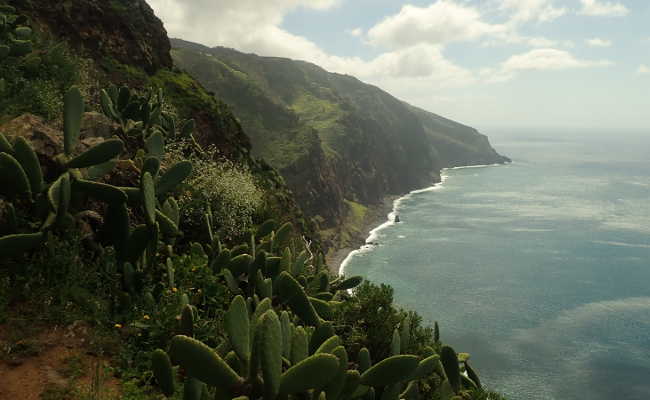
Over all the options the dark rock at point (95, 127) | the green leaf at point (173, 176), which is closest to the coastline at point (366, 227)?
the dark rock at point (95, 127)

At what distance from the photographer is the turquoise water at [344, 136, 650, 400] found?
5441cm

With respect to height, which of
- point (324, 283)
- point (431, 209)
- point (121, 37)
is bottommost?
point (431, 209)

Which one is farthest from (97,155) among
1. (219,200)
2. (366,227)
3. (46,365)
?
(366,227)

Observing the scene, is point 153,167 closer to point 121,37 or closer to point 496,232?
point 121,37

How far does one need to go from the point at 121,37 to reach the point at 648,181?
8976 inches

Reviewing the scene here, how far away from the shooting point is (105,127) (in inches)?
461

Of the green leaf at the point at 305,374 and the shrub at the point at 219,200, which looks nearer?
the green leaf at the point at 305,374

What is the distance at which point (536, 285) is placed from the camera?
8025 centimetres

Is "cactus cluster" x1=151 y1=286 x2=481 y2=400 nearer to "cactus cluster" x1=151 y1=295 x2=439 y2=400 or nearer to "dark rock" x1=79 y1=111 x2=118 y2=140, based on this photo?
"cactus cluster" x1=151 y1=295 x2=439 y2=400

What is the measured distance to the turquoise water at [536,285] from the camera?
54.4 m

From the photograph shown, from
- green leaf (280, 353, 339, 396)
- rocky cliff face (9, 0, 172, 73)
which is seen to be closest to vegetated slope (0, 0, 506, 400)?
green leaf (280, 353, 339, 396)

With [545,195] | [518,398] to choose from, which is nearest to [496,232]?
[545,195]

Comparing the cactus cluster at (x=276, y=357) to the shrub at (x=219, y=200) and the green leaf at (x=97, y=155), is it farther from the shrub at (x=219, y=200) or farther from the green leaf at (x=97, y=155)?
the green leaf at (x=97, y=155)

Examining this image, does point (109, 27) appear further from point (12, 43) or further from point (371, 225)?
point (371, 225)
